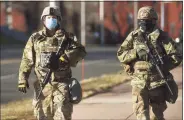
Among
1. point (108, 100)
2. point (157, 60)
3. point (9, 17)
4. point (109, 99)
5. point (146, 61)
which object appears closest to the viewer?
point (157, 60)

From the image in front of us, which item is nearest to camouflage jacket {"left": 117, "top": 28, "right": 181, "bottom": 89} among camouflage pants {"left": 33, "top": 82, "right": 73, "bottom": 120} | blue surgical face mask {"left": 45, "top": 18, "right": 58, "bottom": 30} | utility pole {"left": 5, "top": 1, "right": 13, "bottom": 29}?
camouflage pants {"left": 33, "top": 82, "right": 73, "bottom": 120}

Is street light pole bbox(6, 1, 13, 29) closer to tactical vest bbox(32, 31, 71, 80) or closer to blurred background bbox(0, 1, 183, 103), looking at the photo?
blurred background bbox(0, 1, 183, 103)

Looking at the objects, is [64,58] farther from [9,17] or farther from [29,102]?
[9,17]

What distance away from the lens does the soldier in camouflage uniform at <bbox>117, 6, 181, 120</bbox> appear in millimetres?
6766

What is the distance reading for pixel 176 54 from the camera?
6836 millimetres

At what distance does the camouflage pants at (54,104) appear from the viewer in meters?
6.50

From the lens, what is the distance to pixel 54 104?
21.5 feet

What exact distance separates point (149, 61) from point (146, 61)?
0.16ft

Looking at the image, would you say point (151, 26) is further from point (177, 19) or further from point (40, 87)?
point (177, 19)

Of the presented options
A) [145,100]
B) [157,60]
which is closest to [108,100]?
[145,100]

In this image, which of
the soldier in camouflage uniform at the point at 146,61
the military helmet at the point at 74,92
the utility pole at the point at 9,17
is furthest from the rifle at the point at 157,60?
the utility pole at the point at 9,17

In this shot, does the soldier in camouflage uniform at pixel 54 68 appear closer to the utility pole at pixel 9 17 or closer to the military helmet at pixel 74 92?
the military helmet at pixel 74 92

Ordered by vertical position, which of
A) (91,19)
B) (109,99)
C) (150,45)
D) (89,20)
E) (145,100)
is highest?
(150,45)

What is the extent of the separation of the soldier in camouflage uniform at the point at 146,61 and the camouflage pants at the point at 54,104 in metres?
0.93
